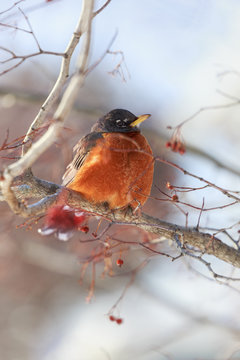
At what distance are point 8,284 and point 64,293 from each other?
133cm

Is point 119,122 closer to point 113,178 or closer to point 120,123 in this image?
point 120,123

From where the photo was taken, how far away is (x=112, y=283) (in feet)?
28.5

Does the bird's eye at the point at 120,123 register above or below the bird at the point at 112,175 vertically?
above

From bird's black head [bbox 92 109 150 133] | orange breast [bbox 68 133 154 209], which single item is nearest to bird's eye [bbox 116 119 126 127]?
bird's black head [bbox 92 109 150 133]

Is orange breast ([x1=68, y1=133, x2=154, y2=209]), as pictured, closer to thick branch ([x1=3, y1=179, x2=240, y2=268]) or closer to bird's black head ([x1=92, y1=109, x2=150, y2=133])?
thick branch ([x1=3, y1=179, x2=240, y2=268])

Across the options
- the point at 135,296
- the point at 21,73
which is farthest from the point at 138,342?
the point at 21,73

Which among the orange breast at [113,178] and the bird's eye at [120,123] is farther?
the bird's eye at [120,123]

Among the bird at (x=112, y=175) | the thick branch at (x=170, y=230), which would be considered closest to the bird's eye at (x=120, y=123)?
the bird at (x=112, y=175)

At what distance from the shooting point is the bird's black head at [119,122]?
Answer: 15.6 ft

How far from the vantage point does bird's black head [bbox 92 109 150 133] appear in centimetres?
476

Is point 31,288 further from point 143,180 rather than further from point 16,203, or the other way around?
point 16,203

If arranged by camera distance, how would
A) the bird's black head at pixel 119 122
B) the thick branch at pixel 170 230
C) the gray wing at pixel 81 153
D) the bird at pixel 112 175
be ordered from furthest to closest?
the bird's black head at pixel 119 122 → the gray wing at pixel 81 153 → the bird at pixel 112 175 → the thick branch at pixel 170 230

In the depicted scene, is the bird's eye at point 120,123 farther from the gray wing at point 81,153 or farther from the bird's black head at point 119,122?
the gray wing at point 81,153

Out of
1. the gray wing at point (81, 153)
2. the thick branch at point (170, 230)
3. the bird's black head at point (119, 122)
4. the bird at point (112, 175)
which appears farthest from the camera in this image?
the bird's black head at point (119, 122)
